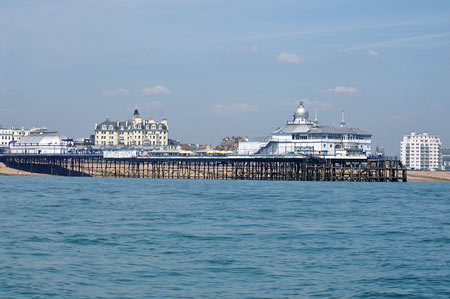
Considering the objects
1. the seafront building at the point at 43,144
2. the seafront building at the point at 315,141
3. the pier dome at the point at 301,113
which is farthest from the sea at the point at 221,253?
the seafront building at the point at 43,144

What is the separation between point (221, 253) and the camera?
2891cm

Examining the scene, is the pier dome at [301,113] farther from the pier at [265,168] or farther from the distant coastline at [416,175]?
the distant coastline at [416,175]

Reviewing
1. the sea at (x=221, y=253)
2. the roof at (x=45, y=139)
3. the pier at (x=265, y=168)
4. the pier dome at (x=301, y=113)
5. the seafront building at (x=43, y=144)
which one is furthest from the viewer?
the roof at (x=45, y=139)

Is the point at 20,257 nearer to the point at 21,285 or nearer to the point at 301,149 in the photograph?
the point at 21,285

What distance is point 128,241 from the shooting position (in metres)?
32.1

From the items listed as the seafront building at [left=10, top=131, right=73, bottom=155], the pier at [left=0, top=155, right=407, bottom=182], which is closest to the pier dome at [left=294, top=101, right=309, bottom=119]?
the pier at [left=0, top=155, right=407, bottom=182]

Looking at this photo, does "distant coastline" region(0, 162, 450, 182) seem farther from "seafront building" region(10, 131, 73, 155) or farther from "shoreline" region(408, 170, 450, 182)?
"seafront building" region(10, 131, 73, 155)

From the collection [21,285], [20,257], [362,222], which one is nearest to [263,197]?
[362,222]

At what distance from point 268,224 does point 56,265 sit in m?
15.8

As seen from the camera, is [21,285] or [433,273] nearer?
[21,285]

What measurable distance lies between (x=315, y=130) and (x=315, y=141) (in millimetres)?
2461

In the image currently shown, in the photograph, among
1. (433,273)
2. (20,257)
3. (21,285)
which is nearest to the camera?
(21,285)

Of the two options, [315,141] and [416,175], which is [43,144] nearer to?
[315,141]

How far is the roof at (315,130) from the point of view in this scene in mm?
127625
